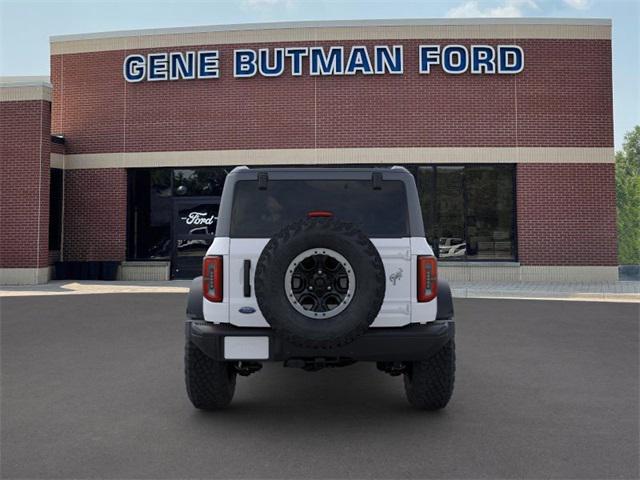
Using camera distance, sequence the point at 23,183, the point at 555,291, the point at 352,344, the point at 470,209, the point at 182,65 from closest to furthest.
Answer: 1. the point at 352,344
2. the point at 555,291
3. the point at 23,183
4. the point at 470,209
5. the point at 182,65

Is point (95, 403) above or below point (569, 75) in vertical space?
below

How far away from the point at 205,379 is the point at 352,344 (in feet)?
4.39

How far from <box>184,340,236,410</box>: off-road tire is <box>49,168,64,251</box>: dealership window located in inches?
631

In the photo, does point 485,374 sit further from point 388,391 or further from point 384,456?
point 384,456

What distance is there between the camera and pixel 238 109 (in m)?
18.4

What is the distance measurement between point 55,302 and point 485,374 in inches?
409

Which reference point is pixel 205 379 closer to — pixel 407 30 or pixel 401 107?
pixel 401 107

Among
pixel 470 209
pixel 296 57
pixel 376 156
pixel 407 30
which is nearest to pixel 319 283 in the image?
pixel 376 156

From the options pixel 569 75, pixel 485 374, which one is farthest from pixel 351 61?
pixel 485 374

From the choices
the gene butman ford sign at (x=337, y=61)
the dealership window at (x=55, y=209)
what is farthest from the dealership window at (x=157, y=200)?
the gene butman ford sign at (x=337, y=61)

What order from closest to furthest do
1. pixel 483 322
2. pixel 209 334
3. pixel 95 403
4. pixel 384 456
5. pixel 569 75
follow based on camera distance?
pixel 384 456 < pixel 209 334 < pixel 95 403 < pixel 483 322 < pixel 569 75

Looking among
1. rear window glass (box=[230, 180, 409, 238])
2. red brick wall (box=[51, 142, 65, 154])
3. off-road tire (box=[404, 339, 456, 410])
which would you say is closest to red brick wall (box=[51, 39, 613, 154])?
red brick wall (box=[51, 142, 65, 154])

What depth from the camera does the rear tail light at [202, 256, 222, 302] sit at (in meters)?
4.30

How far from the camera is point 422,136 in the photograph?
17.9 meters
